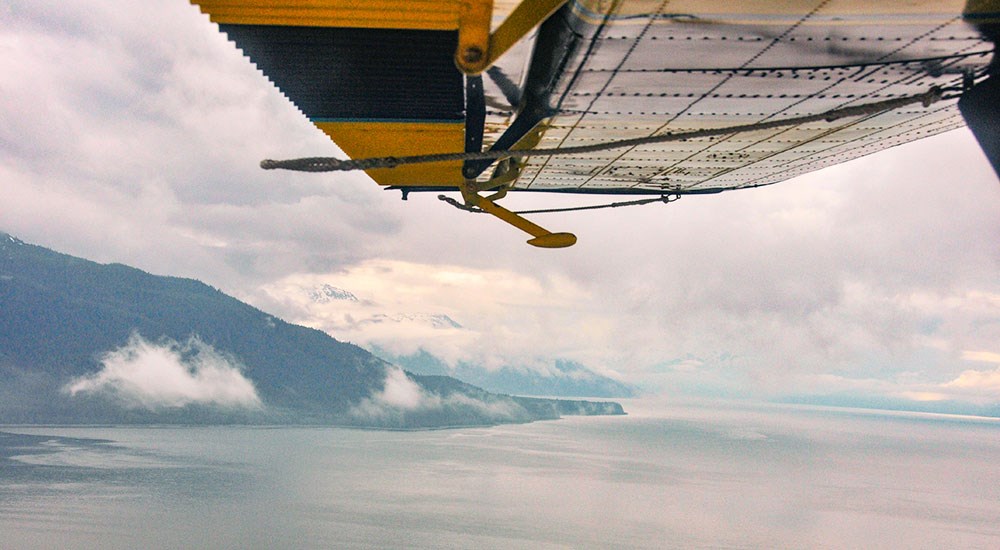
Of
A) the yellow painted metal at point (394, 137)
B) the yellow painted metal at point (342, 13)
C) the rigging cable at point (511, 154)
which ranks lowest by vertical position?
the rigging cable at point (511, 154)

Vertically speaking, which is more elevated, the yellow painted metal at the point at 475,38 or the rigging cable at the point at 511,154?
the yellow painted metal at the point at 475,38

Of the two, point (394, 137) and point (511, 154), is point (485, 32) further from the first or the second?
point (394, 137)

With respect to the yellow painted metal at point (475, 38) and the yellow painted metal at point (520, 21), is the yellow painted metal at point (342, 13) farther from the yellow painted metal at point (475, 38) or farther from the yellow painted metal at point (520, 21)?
the yellow painted metal at point (520, 21)

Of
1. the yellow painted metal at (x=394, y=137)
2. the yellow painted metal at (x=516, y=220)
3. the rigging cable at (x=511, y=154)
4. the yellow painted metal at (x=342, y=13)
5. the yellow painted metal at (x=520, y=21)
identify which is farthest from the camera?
the yellow painted metal at (x=516, y=220)

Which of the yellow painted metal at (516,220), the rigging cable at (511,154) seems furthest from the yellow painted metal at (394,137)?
the rigging cable at (511,154)

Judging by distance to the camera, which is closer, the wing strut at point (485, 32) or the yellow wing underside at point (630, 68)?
the wing strut at point (485, 32)

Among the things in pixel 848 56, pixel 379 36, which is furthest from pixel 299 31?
pixel 848 56

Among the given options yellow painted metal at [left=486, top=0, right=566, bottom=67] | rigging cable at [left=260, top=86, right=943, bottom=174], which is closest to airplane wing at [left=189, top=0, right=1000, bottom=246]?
yellow painted metal at [left=486, top=0, right=566, bottom=67]

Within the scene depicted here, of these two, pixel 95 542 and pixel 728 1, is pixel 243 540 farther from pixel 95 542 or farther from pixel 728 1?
pixel 728 1

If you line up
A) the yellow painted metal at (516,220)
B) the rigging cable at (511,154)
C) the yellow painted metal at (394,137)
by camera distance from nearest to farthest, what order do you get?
the rigging cable at (511,154), the yellow painted metal at (394,137), the yellow painted metal at (516,220)
